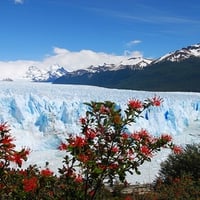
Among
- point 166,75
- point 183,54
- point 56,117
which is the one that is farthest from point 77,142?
point 183,54

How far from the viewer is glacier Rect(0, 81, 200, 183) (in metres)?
25.7

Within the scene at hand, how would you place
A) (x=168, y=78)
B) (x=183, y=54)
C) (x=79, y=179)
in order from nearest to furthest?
(x=79, y=179)
(x=168, y=78)
(x=183, y=54)

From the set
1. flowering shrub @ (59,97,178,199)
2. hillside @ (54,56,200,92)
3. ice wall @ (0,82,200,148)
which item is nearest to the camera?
flowering shrub @ (59,97,178,199)

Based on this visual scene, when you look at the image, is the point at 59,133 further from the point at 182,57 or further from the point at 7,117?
the point at 182,57

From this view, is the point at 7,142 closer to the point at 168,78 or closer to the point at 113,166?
the point at 113,166

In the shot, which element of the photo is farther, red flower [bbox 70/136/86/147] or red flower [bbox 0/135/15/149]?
red flower [bbox 70/136/86/147]

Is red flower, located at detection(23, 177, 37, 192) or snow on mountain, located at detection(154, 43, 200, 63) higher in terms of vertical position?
snow on mountain, located at detection(154, 43, 200, 63)

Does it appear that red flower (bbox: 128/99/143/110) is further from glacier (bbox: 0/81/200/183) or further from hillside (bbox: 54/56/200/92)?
hillside (bbox: 54/56/200/92)

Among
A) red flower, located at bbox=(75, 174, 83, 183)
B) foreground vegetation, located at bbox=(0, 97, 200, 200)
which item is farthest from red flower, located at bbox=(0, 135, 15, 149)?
red flower, located at bbox=(75, 174, 83, 183)

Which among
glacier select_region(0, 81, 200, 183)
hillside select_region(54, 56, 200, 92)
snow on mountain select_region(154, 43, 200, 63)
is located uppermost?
snow on mountain select_region(154, 43, 200, 63)

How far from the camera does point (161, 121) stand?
31281 mm

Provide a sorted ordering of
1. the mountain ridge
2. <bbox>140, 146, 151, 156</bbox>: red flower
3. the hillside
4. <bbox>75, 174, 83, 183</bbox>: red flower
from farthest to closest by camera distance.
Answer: the mountain ridge
the hillside
<bbox>75, 174, 83, 183</bbox>: red flower
<bbox>140, 146, 151, 156</bbox>: red flower

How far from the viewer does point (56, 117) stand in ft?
92.6

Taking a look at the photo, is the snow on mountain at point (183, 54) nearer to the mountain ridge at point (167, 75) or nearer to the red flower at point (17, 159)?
the mountain ridge at point (167, 75)
